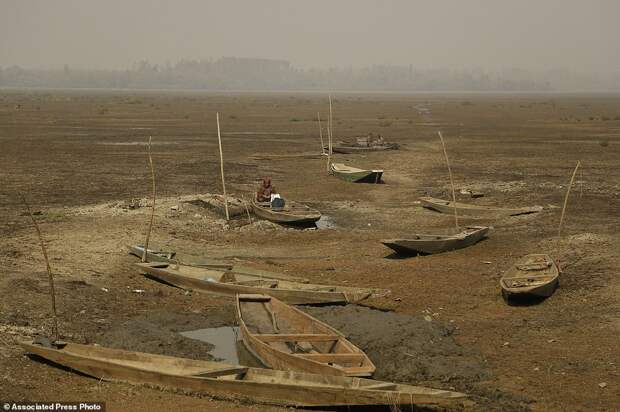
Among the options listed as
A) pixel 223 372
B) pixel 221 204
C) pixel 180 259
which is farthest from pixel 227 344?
pixel 221 204

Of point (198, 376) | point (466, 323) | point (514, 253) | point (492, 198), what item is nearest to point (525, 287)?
point (466, 323)

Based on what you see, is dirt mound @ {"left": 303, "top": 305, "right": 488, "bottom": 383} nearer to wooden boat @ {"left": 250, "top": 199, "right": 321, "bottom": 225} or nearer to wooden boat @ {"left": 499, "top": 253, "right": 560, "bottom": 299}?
wooden boat @ {"left": 499, "top": 253, "right": 560, "bottom": 299}

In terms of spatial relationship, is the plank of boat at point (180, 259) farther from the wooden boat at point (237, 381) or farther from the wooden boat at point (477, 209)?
the wooden boat at point (477, 209)

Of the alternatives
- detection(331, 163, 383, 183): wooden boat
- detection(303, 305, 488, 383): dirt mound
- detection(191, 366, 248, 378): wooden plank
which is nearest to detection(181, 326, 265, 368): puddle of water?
detection(191, 366, 248, 378): wooden plank

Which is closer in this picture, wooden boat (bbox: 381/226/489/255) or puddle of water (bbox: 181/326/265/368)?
puddle of water (bbox: 181/326/265/368)

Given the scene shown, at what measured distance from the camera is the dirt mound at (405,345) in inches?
422

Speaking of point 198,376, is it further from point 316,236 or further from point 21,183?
point 21,183

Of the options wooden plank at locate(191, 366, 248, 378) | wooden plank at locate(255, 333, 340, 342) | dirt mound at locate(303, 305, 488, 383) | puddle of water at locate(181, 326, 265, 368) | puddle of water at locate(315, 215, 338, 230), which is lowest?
puddle of water at locate(315, 215, 338, 230)

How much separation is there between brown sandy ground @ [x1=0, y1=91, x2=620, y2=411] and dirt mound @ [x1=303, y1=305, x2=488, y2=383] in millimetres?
40

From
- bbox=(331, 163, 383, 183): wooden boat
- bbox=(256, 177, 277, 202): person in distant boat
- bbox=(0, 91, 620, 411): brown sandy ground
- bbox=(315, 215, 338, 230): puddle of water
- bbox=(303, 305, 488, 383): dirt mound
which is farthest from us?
bbox=(331, 163, 383, 183): wooden boat

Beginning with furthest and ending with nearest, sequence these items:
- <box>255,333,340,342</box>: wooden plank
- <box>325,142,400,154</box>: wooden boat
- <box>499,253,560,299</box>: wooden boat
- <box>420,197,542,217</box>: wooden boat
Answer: <box>325,142,400,154</box>: wooden boat, <box>420,197,542,217</box>: wooden boat, <box>499,253,560,299</box>: wooden boat, <box>255,333,340,342</box>: wooden plank

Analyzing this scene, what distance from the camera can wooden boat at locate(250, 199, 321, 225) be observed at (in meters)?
20.3

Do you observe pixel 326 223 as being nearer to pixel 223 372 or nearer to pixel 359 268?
pixel 359 268

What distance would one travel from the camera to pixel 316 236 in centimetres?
1984
